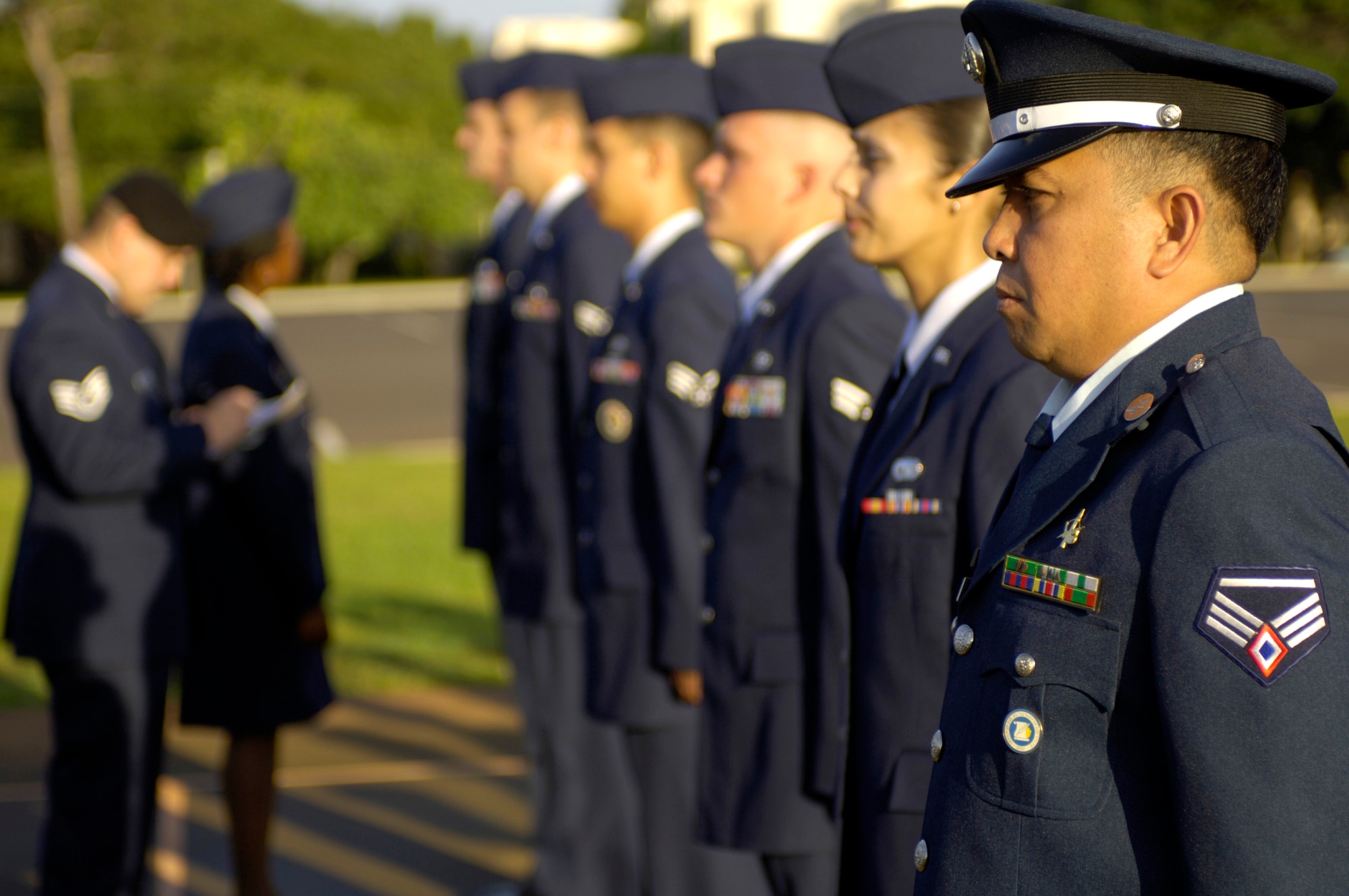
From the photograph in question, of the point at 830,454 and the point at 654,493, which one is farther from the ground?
the point at 830,454

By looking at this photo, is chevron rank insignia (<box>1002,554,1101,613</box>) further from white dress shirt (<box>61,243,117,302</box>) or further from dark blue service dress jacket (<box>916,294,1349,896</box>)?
white dress shirt (<box>61,243,117,302</box>)

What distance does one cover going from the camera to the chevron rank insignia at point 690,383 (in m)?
3.38

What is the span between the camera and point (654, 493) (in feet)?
11.2

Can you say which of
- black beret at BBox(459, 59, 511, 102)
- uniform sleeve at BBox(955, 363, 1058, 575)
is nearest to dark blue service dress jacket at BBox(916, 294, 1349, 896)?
uniform sleeve at BBox(955, 363, 1058, 575)

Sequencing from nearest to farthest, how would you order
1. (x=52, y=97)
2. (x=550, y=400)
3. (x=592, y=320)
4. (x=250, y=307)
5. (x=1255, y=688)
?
(x=1255, y=688) → (x=250, y=307) → (x=592, y=320) → (x=550, y=400) → (x=52, y=97)

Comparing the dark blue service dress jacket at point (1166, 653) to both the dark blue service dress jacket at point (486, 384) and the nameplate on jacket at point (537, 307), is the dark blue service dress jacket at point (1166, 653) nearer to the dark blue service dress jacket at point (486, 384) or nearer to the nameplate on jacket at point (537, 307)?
the nameplate on jacket at point (537, 307)

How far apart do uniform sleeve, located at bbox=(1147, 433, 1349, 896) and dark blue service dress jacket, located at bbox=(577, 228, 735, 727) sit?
6.91 feet

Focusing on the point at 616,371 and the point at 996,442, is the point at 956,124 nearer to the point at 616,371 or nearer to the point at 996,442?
the point at 996,442

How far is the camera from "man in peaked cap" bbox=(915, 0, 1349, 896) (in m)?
1.14

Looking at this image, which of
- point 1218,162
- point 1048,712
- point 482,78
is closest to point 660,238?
point 482,78

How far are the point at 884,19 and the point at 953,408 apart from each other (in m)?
0.88

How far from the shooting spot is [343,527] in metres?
9.81

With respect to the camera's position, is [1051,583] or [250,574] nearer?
[1051,583]

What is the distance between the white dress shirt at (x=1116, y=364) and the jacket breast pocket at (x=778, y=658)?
49.3 inches
